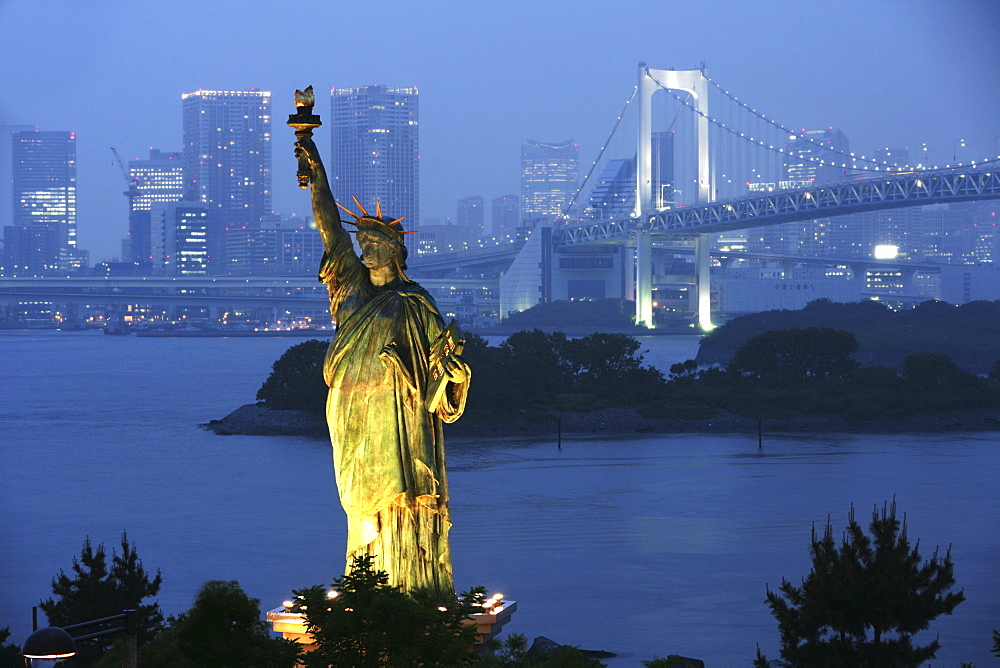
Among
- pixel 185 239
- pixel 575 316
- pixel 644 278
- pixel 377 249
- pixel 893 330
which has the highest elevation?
pixel 185 239

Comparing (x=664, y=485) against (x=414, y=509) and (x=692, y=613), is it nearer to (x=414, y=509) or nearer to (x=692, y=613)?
(x=692, y=613)

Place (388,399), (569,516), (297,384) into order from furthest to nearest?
(297,384), (569,516), (388,399)

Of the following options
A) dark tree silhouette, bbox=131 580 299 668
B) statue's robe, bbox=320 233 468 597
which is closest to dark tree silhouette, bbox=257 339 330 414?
dark tree silhouette, bbox=131 580 299 668

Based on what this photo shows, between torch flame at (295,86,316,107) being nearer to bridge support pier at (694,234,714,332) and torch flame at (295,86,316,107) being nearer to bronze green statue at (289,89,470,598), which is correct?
bronze green statue at (289,89,470,598)

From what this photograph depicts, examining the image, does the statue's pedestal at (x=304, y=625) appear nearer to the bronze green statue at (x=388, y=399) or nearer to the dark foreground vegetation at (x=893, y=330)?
the bronze green statue at (x=388, y=399)

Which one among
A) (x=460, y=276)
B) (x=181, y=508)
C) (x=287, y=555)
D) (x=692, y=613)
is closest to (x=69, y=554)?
(x=287, y=555)

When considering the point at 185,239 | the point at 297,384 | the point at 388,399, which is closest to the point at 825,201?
A: the point at 297,384

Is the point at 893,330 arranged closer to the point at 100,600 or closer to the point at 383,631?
the point at 100,600
